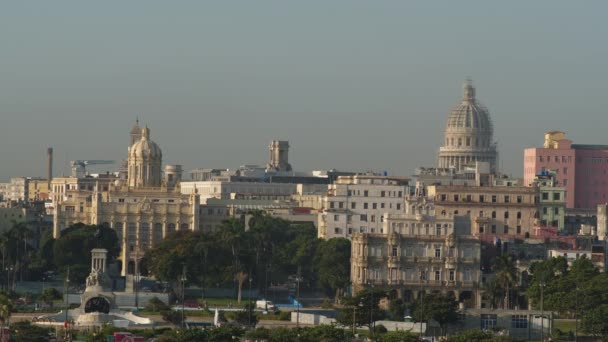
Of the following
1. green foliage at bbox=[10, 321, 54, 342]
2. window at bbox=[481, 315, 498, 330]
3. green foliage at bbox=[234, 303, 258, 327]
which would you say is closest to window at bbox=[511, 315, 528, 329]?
window at bbox=[481, 315, 498, 330]

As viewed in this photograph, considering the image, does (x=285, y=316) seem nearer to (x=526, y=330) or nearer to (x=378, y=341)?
(x=526, y=330)

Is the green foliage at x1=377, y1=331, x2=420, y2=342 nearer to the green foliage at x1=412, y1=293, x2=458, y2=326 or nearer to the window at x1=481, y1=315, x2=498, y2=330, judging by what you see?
the green foliage at x1=412, y1=293, x2=458, y2=326

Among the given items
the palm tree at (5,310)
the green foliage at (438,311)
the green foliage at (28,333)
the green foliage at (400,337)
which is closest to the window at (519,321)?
the green foliage at (438,311)

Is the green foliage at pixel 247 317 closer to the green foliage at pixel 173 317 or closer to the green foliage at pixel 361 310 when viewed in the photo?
the green foliage at pixel 173 317

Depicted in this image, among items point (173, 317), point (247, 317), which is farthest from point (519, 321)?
point (173, 317)

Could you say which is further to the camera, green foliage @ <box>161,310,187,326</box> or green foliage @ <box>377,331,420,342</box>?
green foliage @ <box>161,310,187,326</box>

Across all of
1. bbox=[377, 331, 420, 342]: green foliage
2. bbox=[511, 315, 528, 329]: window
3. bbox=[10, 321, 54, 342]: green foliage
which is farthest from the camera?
bbox=[511, 315, 528, 329]: window

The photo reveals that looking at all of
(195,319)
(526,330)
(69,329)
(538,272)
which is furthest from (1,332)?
(538,272)
